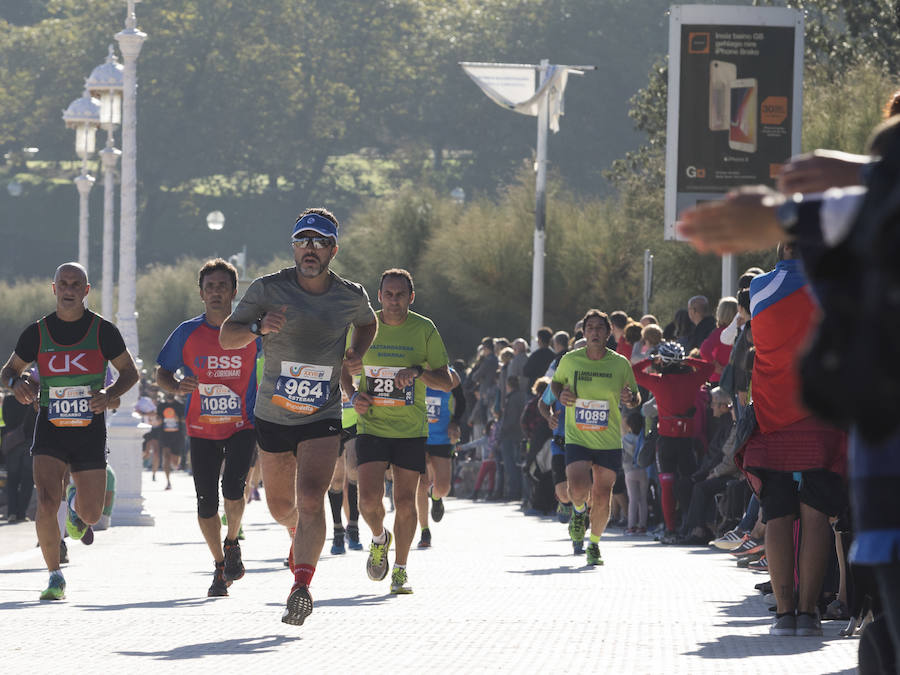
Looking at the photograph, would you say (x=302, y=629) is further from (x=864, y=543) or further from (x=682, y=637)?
(x=864, y=543)

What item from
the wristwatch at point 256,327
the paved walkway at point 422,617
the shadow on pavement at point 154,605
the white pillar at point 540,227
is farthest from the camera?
the white pillar at point 540,227

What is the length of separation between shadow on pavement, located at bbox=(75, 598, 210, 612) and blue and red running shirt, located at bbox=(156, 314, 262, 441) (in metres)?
0.97

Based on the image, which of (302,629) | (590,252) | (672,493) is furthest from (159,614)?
(590,252)

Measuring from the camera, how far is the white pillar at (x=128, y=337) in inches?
753

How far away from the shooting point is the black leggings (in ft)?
36.5

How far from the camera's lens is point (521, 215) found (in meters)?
40.9

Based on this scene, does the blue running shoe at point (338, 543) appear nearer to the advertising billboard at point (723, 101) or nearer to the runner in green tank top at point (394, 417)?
the runner in green tank top at point (394, 417)

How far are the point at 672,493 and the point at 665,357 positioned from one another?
160cm

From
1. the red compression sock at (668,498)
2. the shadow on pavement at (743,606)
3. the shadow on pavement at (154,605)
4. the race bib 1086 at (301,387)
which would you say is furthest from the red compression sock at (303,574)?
the red compression sock at (668,498)

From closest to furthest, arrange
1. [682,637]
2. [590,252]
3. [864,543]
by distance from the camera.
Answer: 1. [864,543]
2. [682,637]
3. [590,252]

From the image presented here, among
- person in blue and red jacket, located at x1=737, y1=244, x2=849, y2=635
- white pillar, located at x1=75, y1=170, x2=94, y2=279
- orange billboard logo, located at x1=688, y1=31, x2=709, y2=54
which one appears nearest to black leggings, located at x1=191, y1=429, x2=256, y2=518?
person in blue and red jacket, located at x1=737, y1=244, x2=849, y2=635

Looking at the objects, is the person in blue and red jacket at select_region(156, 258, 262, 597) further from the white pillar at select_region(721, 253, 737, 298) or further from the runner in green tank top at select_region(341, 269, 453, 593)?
the white pillar at select_region(721, 253, 737, 298)

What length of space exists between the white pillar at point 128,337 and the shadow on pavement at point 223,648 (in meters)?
9.77

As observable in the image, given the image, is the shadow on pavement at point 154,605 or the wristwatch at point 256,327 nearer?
the wristwatch at point 256,327
